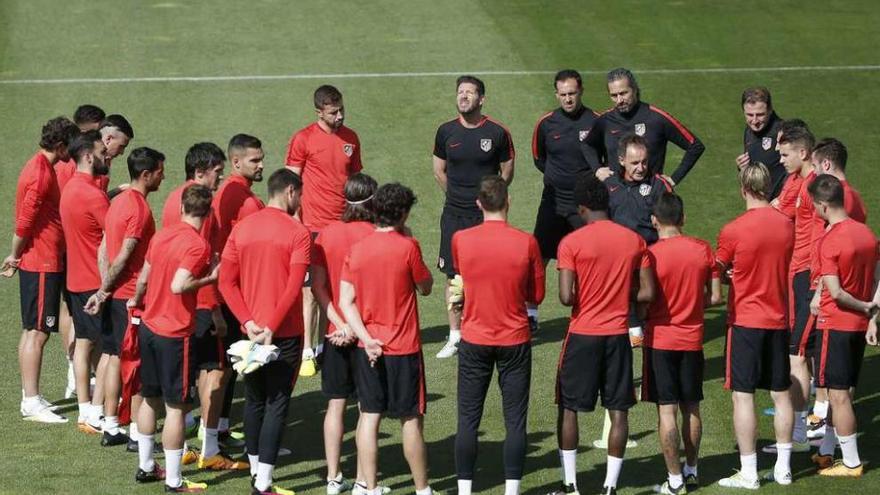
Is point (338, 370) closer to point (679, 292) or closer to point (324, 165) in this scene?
point (679, 292)

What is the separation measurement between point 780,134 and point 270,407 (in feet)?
15.7

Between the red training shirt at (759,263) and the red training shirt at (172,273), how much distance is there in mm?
3627

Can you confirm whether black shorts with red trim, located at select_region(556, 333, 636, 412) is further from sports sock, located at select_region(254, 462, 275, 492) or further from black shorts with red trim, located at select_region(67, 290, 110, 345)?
black shorts with red trim, located at select_region(67, 290, 110, 345)

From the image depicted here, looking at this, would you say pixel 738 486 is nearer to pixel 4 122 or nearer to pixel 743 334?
pixel 743 334

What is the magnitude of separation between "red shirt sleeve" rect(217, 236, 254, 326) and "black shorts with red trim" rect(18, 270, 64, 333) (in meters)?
2.71

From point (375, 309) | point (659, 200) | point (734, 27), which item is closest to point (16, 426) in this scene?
point (375, 309)

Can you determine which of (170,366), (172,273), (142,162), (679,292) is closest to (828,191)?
(679,292)

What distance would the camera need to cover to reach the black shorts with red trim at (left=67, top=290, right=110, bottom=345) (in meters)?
11.5

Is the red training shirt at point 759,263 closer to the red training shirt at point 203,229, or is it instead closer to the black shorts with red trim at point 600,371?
the black shorts with red trim at point 600,371

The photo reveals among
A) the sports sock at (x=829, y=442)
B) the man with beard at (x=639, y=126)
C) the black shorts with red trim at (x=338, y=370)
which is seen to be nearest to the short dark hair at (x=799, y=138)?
the man with beard at (x=639, y=126)

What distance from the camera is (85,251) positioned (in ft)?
37.6

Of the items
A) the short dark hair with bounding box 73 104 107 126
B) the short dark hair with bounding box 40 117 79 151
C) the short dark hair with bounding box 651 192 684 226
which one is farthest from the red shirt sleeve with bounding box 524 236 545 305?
the short dark hair with bounding box 73 104 107 126

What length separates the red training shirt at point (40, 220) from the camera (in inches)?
470

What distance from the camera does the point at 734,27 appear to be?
23.4 meters
